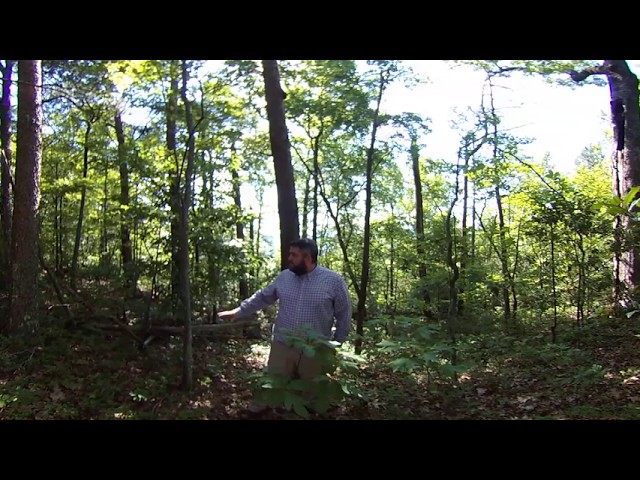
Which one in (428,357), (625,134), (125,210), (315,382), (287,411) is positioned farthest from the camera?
(625,134)

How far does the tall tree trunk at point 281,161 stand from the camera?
532 centimetres

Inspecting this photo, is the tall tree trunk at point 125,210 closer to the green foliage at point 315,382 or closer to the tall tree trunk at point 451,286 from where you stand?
the tall tree trunk at point 451,286

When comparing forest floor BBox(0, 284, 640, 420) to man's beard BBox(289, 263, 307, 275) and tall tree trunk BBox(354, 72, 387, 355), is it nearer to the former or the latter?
man's beard BBox(289, 263, 307, 275)

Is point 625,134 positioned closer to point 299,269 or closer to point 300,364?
point 299,269

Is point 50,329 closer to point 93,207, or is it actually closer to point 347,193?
point 93,207

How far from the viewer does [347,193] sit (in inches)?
516

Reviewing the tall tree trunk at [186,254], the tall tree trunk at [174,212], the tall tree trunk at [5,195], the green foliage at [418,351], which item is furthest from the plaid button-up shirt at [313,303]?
the tall tree trunk at [5,195]

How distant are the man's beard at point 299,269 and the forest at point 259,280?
Answer: 569mm

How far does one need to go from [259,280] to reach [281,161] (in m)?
3.09

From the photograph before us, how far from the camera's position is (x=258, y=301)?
308 centimetres

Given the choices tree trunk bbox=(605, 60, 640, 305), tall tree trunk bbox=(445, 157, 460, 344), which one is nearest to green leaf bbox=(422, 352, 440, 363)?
tall tree trunk bbox=(445, 157, 460, 344)

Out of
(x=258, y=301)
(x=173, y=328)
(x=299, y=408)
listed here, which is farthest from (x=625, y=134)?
(x=173, y=328)
